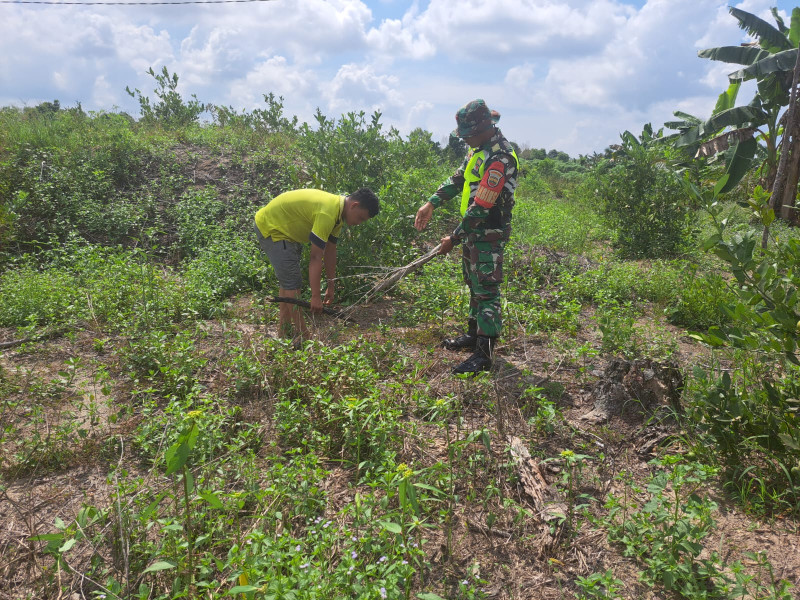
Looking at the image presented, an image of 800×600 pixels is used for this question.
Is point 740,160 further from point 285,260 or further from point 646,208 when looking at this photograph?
point 285,260

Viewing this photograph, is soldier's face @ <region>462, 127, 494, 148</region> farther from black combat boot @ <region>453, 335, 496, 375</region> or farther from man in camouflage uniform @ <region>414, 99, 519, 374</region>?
black combat boot @ <region>453, 335, 496, 375</region>

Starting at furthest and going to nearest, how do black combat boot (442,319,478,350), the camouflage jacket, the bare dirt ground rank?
1. black combat boot (442,319,478,350)
2. the camouflage jacket
3. the bare dirt ground

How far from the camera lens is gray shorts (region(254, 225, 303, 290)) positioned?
4469mm

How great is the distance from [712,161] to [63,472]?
16277 millimetres

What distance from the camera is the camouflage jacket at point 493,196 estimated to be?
3.80 metres

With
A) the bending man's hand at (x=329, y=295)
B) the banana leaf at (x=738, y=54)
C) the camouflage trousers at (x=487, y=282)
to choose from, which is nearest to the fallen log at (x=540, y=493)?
the camouflage trousers at (x=487, y=282)

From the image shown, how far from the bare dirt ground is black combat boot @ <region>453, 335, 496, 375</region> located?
0.15m

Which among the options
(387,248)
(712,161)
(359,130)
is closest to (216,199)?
(359,130)

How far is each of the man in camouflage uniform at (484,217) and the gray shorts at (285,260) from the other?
1224 millimetres

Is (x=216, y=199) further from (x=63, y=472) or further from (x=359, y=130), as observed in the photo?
(x=63, y=472)

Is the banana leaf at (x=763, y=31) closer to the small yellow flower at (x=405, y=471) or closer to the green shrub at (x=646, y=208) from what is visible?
the green shrub at (x=646, y=208)

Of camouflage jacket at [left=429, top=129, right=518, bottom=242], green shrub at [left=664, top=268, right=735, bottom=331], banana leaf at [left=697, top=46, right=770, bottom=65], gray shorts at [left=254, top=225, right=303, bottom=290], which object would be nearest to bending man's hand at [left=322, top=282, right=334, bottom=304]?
gray shorts at [left=254, top=225, right=303, bottom=290]

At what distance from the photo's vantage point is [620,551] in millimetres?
2197

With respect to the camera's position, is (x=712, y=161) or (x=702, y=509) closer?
(x=702, y=509)
